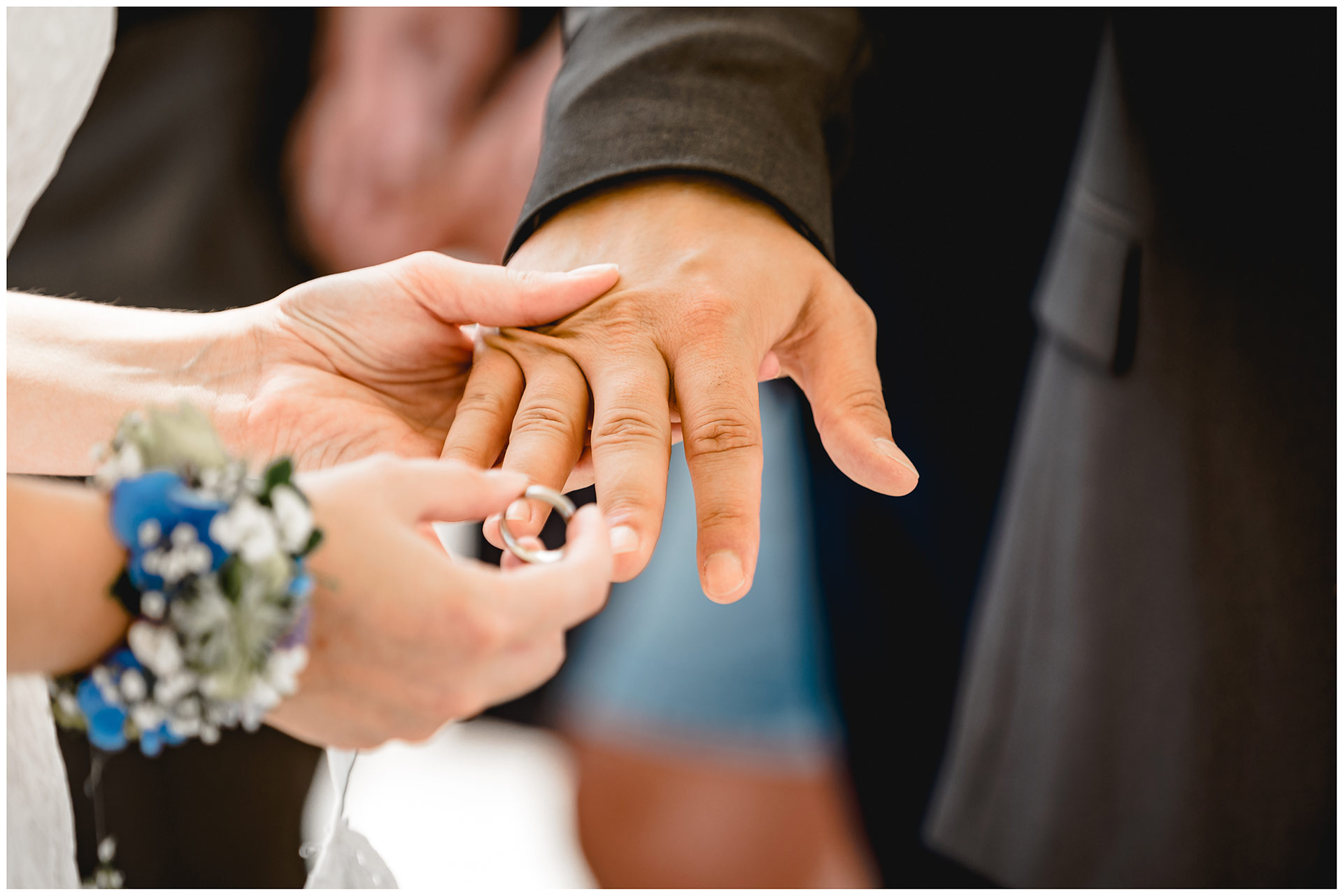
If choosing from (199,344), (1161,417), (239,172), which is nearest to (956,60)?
(1161,417)

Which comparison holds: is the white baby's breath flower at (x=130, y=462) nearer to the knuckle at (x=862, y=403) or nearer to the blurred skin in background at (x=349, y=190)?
the knuckle at (x=862, y=403)

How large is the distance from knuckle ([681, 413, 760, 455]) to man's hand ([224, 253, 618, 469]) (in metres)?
0.21

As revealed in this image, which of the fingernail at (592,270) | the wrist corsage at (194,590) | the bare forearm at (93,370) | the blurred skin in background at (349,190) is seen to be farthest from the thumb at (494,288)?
the blurred skin in background at (349,190)

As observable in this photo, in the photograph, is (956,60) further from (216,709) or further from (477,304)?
(216,709)

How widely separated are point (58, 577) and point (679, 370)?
1.90 feet

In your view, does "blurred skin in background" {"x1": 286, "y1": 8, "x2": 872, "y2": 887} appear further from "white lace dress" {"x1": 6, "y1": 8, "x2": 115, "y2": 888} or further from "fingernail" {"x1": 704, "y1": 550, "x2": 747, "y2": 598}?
"fingernail" {"x1": 704, "y1": 550, "x2": 747, "y2": 598}

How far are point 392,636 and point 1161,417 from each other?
1063 millimetres

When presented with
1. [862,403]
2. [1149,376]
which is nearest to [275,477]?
[862,403]

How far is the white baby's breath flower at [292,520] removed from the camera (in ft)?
1.62

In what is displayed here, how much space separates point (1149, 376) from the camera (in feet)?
3.79

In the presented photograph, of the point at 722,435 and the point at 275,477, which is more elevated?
the point at 275,477

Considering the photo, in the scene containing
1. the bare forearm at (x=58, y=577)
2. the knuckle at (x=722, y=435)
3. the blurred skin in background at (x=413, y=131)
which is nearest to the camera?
the bare forearm at (x=58, y=577)

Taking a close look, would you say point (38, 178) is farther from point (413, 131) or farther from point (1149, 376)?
point (1149, 376)

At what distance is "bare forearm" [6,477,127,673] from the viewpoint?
1.54 feet
